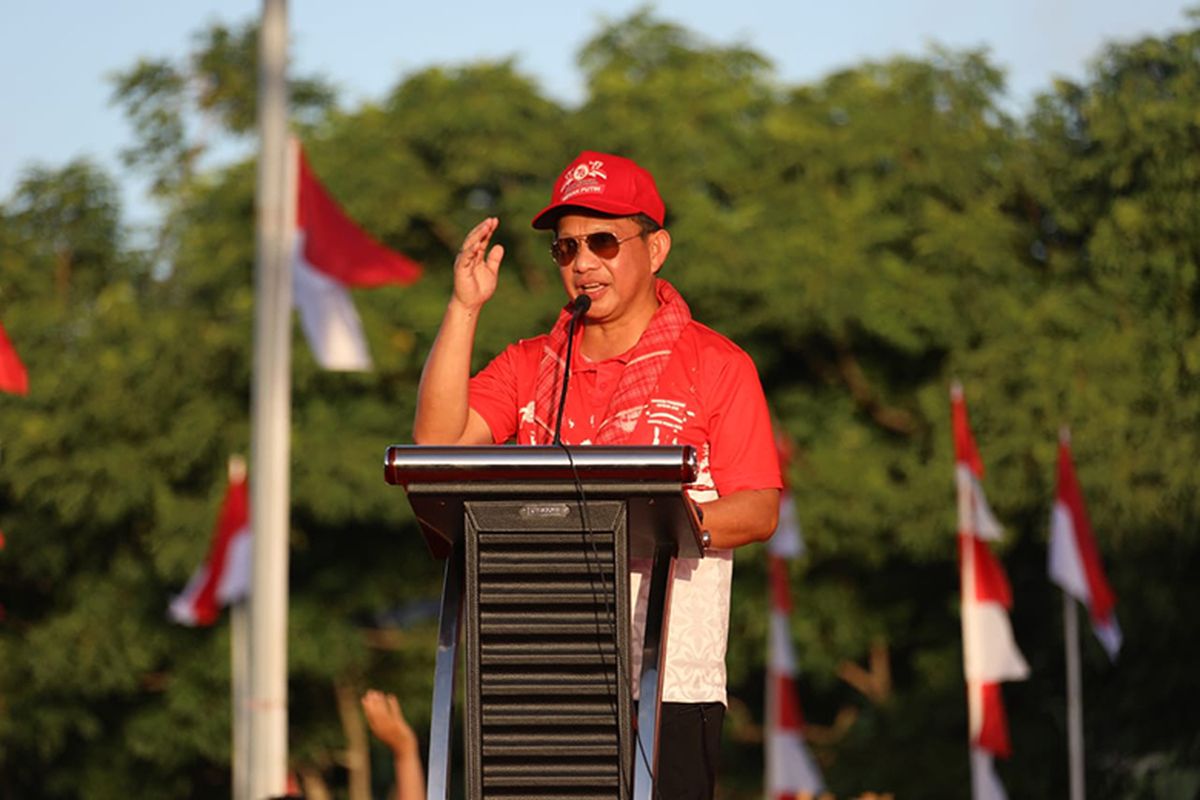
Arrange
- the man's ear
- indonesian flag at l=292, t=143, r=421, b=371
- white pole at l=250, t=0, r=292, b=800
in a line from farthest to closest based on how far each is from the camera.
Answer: indonesian flag at l=292, t=143, r=421, b=371 < white pole at l=250, t=0, r=292, b=800 < the man's ear

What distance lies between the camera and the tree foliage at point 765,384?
82.9 feet

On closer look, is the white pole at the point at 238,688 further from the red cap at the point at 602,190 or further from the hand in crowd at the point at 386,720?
the red cap at the point at 602,190

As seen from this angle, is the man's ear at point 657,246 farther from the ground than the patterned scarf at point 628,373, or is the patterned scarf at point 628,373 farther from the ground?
the man's ear at point 657,246

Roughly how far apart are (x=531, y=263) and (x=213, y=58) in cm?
1227

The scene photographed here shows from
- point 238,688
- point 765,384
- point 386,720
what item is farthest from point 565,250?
point 765,384

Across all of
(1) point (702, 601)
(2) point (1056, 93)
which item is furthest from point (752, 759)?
(1) point (702, 601)

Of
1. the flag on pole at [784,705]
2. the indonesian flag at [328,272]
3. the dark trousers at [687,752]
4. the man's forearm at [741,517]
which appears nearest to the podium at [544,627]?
the man's forearm at [741,517]

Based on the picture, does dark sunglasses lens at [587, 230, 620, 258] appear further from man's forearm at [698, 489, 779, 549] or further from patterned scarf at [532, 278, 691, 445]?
man's forearm at [698, 489, 779, 549]

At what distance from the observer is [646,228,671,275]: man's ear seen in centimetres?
495

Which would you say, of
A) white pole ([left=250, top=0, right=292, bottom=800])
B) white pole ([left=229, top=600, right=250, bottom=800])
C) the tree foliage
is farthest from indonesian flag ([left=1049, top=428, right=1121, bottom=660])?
white pole ([left=229, top=600, right=250, bottom=800])

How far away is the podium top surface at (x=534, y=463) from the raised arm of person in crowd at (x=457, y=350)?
0.46 meters

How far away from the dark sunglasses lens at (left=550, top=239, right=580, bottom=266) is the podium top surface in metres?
0.73

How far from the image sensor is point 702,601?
4.79 metres

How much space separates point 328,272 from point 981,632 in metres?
5.86
